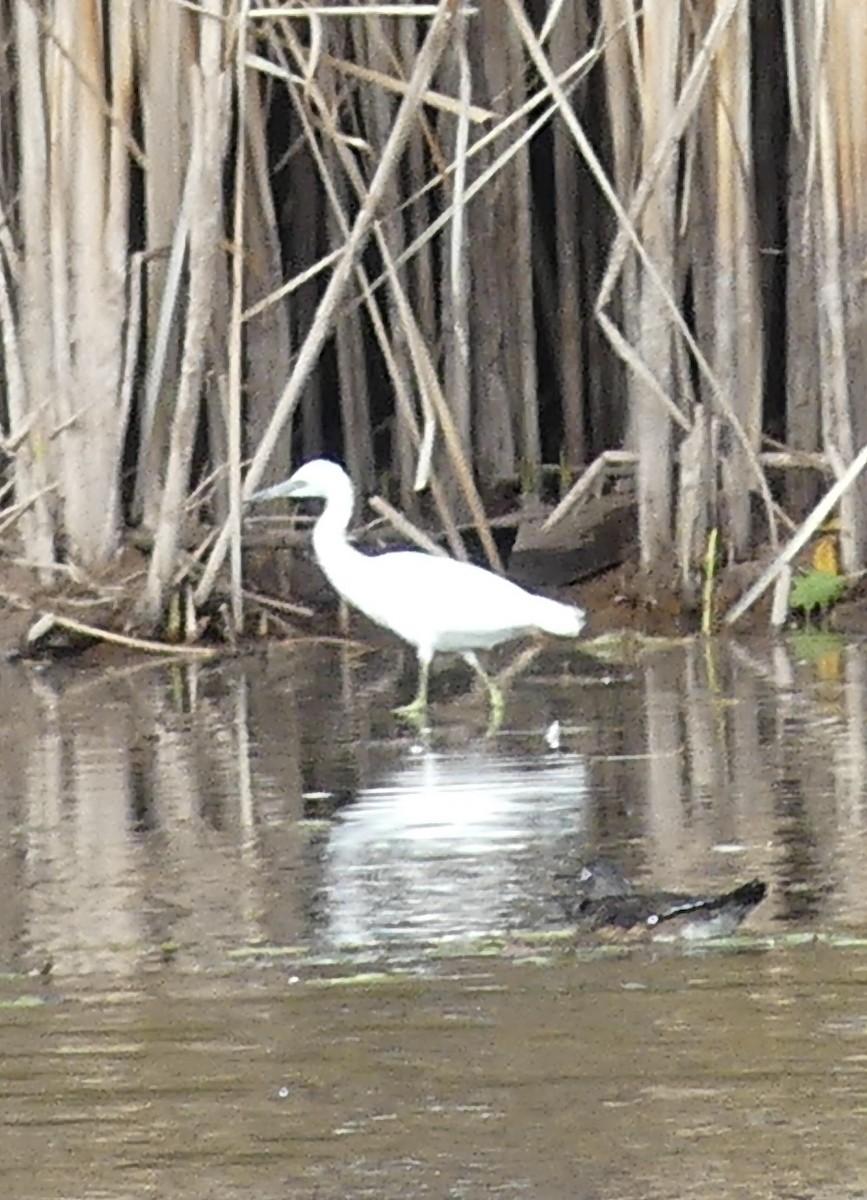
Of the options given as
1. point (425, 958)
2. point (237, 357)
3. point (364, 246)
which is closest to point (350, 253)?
point (237, 357)

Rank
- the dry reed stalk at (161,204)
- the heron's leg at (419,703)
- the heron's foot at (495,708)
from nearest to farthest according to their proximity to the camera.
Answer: the heron's foot at (495,708)
the heron's leg at (419,703)
the dry reed stalk at (161,204)

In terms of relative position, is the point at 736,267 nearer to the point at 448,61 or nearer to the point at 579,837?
the point at 448,61

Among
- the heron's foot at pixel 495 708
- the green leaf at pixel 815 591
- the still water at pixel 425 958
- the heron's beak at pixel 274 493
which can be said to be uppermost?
the heron's beak at pixel 274 493

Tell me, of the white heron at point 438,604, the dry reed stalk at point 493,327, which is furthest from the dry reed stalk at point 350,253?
the dry reed stalk at point 493,327

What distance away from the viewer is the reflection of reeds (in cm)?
923

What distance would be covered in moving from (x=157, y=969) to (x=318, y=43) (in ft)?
16.3

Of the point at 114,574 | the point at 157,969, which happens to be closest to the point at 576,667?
the point at 114,574

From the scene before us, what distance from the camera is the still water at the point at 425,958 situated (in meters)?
3.68

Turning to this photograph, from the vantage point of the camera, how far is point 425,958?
191 inches

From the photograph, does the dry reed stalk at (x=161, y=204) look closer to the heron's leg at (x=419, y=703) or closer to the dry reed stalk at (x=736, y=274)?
the heron's leg at (x=419, y=703)

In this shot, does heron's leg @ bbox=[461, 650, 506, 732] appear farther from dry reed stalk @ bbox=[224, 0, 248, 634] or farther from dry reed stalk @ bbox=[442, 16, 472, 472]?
dry reed stalk @ bbox=[442, 16, 472, 472]

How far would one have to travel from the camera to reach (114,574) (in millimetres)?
9594

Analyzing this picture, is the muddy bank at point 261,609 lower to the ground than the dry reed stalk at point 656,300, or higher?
lower

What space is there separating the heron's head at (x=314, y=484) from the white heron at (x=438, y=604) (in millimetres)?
248
